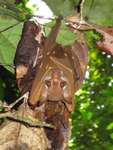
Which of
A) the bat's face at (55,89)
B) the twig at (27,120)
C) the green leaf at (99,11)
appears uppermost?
the green leaf at (99,11)

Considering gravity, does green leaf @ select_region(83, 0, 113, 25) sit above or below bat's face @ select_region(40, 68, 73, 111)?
above

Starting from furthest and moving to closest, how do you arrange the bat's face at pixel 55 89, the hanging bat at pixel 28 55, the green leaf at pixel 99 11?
the green leaf at pixel 99 11, the hanging bat at pixel 28 55, the bat's face at pixel 55 89

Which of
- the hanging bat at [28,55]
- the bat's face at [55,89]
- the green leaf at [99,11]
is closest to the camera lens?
the bat's face at [55,89]

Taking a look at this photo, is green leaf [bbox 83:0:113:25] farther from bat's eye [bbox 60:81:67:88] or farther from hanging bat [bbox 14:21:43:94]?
bat's eye [bbox 60:81:67:88]

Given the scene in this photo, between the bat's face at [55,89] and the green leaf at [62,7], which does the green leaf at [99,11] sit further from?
the bat's face at [55,89]

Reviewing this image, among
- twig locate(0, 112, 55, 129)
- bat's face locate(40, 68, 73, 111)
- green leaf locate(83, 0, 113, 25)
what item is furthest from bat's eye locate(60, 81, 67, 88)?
green leaf locate(83, 0, 113, 25)

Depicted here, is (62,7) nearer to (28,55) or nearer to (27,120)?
(28,55)

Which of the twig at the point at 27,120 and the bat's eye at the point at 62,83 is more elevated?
the bat's eye at the point at 62,83

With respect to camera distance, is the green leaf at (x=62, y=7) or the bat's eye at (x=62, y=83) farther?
the green leaf at (x=62, y=7)

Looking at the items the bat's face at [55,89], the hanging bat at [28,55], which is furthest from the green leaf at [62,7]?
the bat's face at [55,89]
